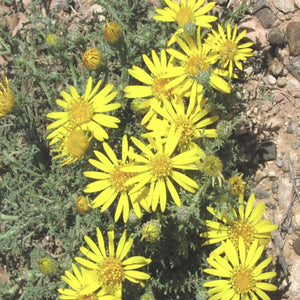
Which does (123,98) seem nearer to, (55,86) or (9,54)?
(55,86)

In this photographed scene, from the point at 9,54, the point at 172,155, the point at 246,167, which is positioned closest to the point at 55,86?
the point at 9,54

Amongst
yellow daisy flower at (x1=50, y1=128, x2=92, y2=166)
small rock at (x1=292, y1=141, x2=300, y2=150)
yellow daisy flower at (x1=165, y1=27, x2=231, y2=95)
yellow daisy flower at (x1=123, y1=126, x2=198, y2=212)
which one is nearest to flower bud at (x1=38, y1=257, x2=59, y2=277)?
yellow daisy flower at (x1=50, y1=128, x2=92, y2=166)

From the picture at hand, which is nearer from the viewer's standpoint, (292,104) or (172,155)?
(172,155)

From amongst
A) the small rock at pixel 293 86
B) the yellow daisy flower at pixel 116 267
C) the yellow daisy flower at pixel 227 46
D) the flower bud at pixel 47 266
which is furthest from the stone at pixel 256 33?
the flower bud at pixel 47 266

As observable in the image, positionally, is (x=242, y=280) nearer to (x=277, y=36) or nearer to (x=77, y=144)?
(x=77, y=144)

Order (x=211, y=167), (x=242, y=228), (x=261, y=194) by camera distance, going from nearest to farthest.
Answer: (x=211, y=167) → (x=242, y=228) → (x=261, y=194)

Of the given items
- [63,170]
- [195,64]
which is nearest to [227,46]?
[195,64]
